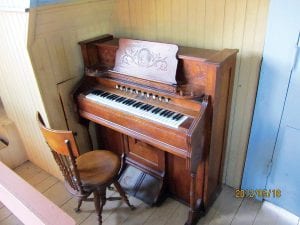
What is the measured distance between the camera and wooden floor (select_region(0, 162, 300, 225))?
1786 millimetres

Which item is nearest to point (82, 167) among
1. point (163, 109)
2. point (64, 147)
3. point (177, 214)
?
point (64, 147)

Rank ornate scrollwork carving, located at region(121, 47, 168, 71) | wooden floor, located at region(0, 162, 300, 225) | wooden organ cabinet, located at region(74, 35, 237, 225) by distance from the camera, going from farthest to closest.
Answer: wooden floor, located at region(0, 162, 300, 225), ornate scrollwork carving, located at region(121, 47, 168, 71), wooden organ cabinet, located at region(74, 35, 237, 225)

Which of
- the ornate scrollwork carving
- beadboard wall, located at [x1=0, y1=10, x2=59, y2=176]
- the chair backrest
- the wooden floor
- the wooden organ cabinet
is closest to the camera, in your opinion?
the chair backrest

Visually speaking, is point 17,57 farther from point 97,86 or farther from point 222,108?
point 222,108

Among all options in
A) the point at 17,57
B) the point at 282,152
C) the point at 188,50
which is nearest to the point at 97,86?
the point at 17,57

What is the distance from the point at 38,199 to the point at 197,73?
1023mm

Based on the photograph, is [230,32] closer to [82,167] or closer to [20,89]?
[82,167]

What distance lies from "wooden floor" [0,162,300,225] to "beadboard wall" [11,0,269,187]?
19 centimetres

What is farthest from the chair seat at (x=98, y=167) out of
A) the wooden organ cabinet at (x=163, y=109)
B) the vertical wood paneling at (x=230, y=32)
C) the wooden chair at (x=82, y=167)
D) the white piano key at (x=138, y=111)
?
the vertical wood paneling at (x=230, y=32)
